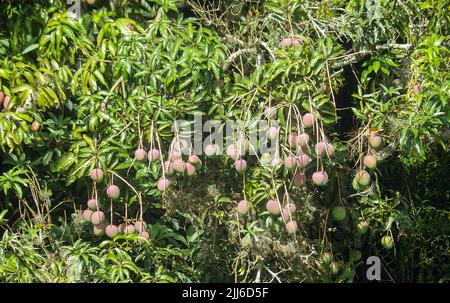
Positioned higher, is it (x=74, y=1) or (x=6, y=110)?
(x=74, y=1)

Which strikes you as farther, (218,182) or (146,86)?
(218,182)

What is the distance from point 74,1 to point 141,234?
1.00 metres

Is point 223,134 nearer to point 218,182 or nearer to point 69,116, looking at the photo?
point 218,182

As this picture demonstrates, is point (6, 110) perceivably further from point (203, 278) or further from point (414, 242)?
point (414, 242)

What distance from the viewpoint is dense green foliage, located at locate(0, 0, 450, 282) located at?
313cm

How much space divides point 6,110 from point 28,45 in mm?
319

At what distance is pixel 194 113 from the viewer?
3.18m

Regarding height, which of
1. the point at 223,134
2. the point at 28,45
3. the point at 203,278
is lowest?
the point at 203,278

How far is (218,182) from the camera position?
341cm

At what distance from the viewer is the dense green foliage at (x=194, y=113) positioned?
123 inches
